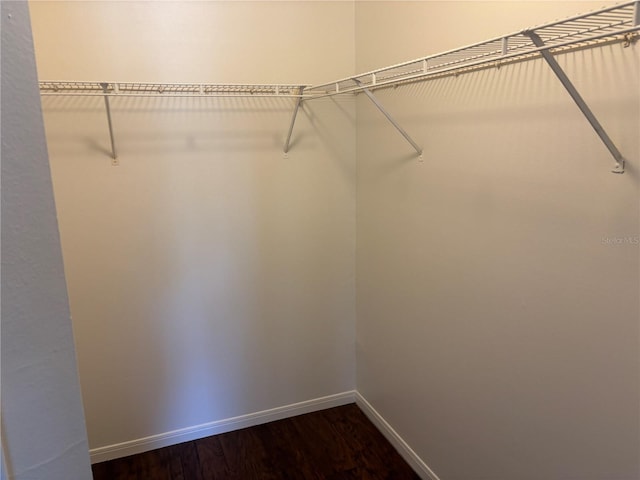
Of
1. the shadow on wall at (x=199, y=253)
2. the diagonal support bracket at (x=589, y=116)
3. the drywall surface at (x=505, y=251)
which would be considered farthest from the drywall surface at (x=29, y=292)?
the shadow on wall at (x=199, y=253)

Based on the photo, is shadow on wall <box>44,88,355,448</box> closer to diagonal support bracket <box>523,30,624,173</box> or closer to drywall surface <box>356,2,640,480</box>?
drywall surface <box>356,2,640,480</box>

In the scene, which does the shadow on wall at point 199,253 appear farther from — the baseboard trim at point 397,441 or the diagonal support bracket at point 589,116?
the diagonal support bracket at point 589,116

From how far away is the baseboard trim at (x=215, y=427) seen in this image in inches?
90.8

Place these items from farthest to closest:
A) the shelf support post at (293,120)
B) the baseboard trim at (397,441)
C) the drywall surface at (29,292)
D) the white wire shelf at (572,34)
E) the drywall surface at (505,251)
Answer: the shelf support post at (293,120) < the baseboard trim at (397,441) < the drywall surface at (505,251) < the white wire shelf at (572,34) < the drywall surface at (29,292)

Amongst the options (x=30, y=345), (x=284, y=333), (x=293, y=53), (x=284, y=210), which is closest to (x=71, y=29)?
(x=293, y=53)

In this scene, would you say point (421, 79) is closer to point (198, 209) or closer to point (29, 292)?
point (198, 209)

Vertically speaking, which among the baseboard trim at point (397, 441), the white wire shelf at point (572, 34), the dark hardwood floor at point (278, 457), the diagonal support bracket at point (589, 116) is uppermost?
the white wire shelf at point (572, 34)

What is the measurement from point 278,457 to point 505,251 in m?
1.55

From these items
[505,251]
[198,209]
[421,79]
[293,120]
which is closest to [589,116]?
[505,251]

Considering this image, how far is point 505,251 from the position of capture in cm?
154

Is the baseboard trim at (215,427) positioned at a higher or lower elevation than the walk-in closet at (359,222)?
lower

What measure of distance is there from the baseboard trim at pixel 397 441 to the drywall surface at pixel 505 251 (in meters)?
0.06

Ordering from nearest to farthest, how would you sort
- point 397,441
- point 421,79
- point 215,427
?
point 421,79 → point 397,441 → point 215,427

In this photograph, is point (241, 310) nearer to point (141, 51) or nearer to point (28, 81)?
point (141, 51)
